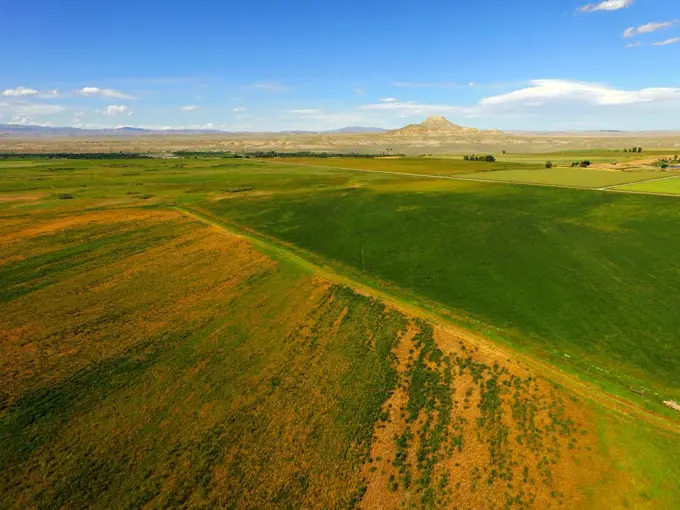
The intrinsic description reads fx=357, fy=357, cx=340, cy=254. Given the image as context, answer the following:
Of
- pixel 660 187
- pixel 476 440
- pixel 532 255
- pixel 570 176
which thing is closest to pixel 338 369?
pixel 476 440

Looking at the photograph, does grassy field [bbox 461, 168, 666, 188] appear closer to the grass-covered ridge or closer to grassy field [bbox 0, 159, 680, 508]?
the grass-covered ridge

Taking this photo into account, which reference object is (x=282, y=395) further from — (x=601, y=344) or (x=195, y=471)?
(x=601, y=344)

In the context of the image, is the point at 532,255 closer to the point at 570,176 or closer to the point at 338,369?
the point at 338,369

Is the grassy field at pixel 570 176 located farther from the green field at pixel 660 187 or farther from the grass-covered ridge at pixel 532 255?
the grass-covered ridge at pixel 532 255

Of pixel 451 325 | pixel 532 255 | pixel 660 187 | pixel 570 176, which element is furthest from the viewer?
pixel 570 176

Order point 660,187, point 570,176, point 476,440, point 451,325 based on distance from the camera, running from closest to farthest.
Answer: point 476,440
point 451,325
point 660,187
point 570,176

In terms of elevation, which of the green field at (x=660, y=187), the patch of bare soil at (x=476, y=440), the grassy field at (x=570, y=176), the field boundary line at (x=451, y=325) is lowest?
the patch of bare soil at (x=476, y=440)

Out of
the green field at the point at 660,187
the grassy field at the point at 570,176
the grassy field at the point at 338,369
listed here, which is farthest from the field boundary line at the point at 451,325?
the green field at the point at 660,187
